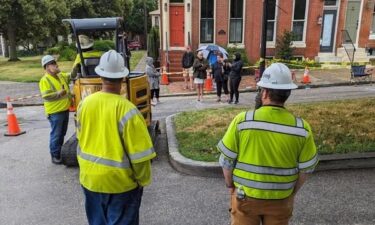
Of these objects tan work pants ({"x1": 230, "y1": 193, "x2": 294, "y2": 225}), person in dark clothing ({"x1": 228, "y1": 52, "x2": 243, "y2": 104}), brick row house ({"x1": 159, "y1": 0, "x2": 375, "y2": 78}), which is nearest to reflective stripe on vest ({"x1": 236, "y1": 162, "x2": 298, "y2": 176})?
tan work pants ({"x1": 230, "y1": 193, "x2": 294, "y2": 225})

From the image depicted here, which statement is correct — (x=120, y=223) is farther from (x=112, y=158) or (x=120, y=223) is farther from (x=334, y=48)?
(x=334, y=48)

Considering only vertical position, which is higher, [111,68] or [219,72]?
[111,68]

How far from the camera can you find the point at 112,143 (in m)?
3.09

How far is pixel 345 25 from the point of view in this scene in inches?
800

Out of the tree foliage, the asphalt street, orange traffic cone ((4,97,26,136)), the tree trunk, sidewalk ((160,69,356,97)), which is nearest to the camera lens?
the asphalt street

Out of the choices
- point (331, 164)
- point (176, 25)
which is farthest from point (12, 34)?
point (331, 164)

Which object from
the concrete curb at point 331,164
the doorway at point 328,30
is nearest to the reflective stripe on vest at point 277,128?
the concrete curb at point 331,164

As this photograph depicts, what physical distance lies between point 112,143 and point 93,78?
3.59m

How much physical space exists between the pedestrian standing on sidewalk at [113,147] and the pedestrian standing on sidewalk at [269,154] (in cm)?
75

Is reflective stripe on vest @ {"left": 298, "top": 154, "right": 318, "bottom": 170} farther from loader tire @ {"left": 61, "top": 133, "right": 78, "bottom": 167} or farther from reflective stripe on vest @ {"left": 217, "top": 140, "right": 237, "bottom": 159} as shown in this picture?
loader tire @ {"left": 61, "top": 133, "right": 78, "bottom": 167}

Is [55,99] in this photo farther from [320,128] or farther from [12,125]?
[320,128]

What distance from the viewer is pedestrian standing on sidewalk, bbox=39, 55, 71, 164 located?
6445 millimetres

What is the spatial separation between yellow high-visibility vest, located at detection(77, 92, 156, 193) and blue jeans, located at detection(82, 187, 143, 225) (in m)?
0.08

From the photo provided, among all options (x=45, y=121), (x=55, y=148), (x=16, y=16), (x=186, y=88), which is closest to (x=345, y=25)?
(x=186, y=88)
